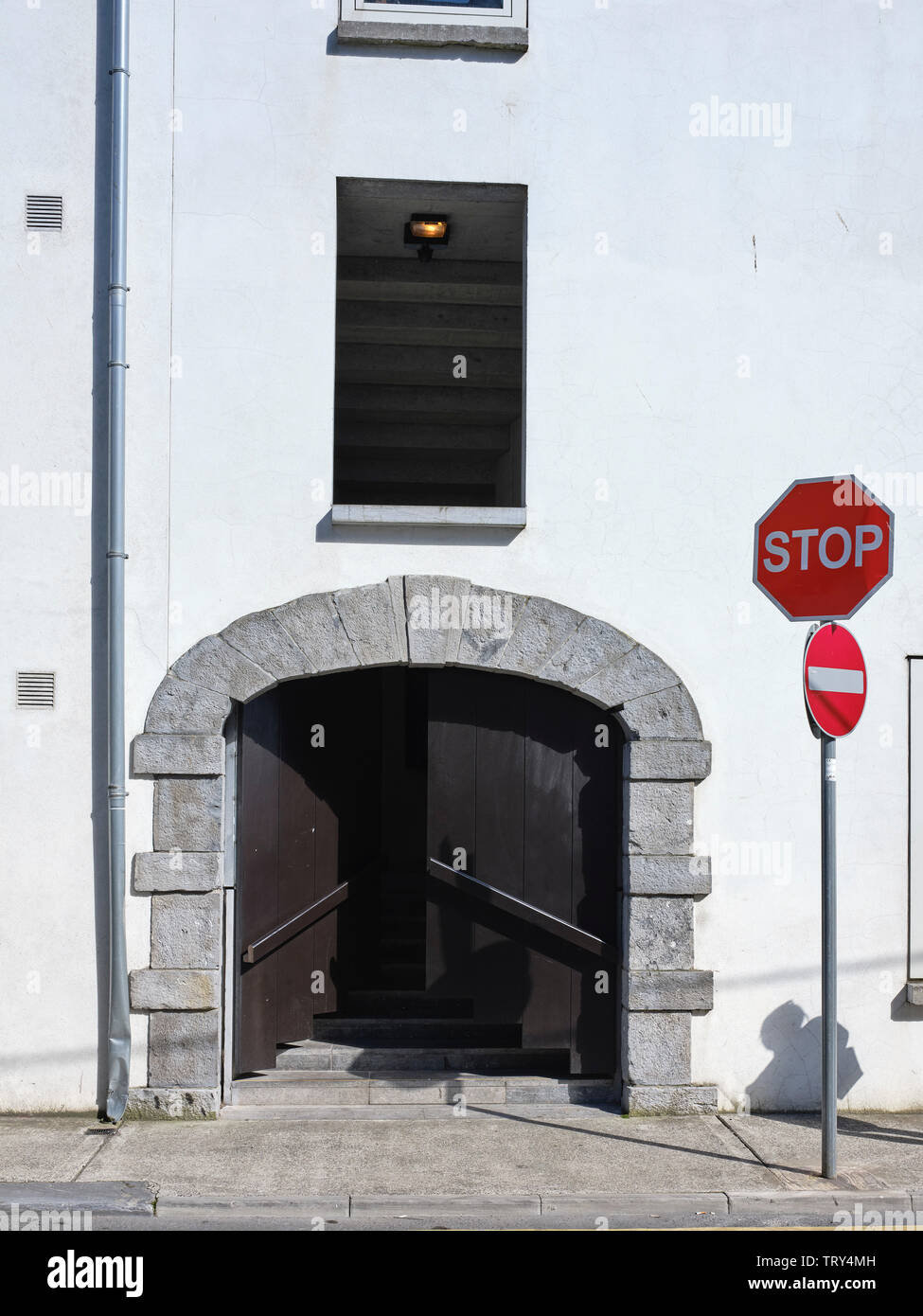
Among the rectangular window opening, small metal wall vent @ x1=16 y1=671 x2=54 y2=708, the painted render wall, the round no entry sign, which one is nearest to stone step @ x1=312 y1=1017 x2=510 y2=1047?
the painted render wall

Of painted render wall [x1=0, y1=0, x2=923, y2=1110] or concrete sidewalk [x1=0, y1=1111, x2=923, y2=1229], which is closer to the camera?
concrete sidewalk [x1=0, y1=1111, x2=923, y2=1229]

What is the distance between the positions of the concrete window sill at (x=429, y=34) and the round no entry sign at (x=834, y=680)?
4100mm

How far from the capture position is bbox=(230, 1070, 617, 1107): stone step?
688cm

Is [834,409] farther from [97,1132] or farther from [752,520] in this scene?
[97,1132]

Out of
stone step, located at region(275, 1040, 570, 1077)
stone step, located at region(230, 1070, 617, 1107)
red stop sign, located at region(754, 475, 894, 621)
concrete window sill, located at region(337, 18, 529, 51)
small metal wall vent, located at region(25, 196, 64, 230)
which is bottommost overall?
stone step, located at region(230, 1070, 617, 1107)

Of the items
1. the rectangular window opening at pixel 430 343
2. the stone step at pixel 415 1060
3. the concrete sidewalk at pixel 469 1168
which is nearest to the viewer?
the concrete sidewalk at pixel 469 1168

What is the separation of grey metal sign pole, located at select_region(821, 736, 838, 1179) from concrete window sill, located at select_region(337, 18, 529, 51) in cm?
461

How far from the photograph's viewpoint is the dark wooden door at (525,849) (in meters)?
6.98

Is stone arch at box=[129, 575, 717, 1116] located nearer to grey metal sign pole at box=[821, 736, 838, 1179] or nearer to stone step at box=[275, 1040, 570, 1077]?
stone step at box=[275, 1040, 570, 1077]

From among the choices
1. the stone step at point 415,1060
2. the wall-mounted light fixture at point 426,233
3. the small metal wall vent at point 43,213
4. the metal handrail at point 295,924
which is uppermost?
the wall-mounted light fixture at point 426,233

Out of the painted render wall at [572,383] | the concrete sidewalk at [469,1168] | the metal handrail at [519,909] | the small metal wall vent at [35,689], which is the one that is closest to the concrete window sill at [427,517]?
the painted render wall at [572,383]

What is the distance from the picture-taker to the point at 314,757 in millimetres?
7223

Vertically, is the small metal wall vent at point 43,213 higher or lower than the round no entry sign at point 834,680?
higher

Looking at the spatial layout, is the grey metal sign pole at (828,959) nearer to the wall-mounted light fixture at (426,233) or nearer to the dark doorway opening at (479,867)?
the dark doorway opening at (479,867)
